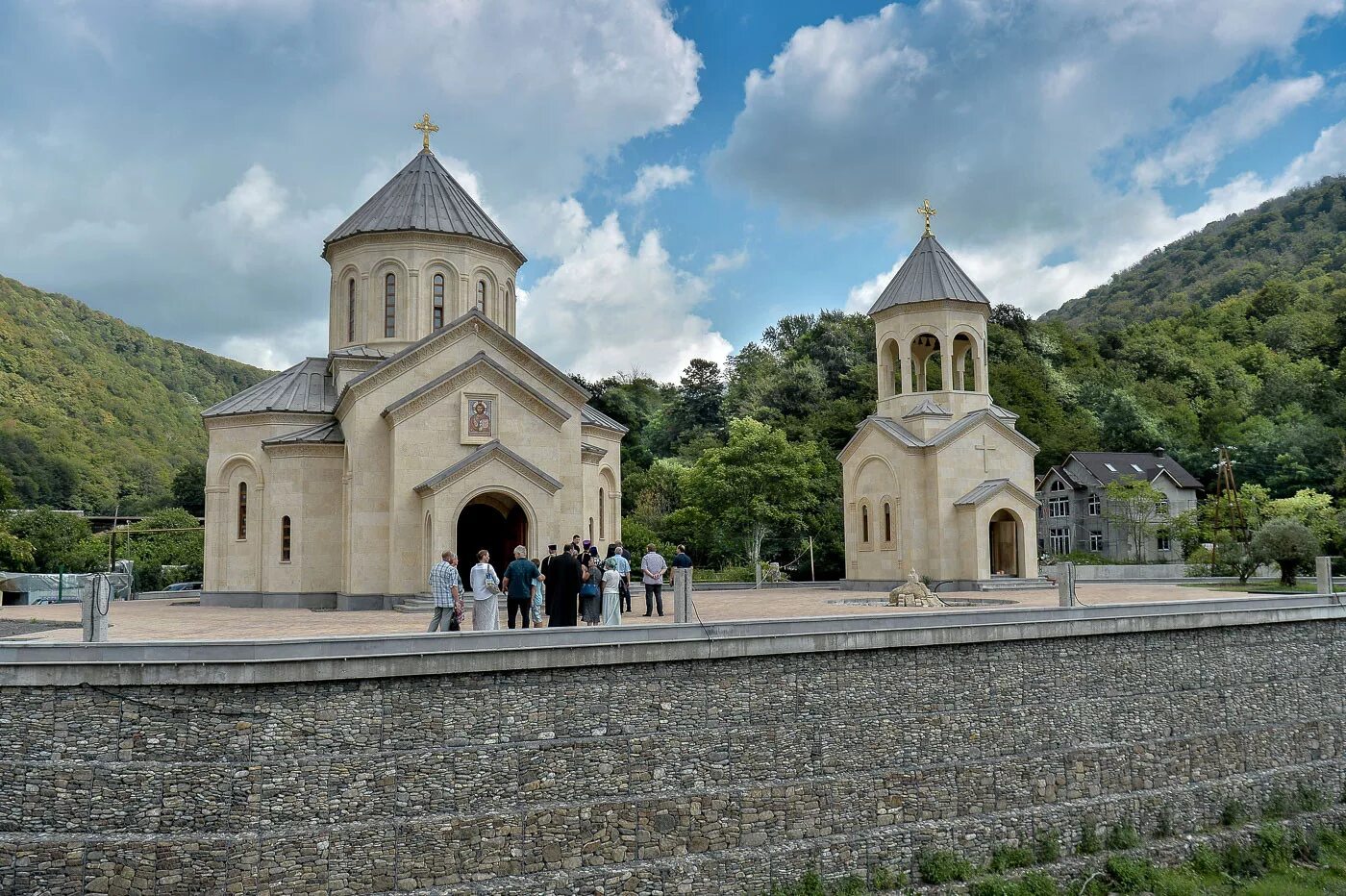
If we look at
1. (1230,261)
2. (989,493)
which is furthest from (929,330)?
(1230,261)

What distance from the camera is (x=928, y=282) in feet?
104

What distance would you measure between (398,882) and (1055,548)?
51055 mm

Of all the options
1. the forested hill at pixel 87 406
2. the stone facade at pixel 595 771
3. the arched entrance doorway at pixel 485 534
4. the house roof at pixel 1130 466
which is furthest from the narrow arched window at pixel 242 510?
the forested hill at pixel 87 406

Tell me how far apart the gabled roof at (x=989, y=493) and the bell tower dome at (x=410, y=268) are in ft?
46.3

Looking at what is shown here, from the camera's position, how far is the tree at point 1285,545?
27709 millimetres

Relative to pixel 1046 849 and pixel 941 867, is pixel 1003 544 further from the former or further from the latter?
pixel 941 867

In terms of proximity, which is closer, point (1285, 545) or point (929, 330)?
point (1285, 545)

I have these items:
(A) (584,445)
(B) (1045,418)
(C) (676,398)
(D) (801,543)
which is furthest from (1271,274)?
(A) (584,445)

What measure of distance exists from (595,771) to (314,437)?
15962 mm

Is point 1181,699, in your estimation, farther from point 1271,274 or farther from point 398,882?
point 1271,274

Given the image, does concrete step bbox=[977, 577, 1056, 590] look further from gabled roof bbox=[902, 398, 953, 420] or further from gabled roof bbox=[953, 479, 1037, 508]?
gabled roof bbox=[902, 398, 953, 420]

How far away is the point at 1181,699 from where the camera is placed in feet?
56.0

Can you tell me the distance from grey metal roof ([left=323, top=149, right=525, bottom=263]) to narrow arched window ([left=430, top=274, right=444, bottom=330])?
1.33 meters

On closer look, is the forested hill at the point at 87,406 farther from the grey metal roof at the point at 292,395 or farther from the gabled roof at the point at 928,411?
the gabled roof at the point at 928,411
